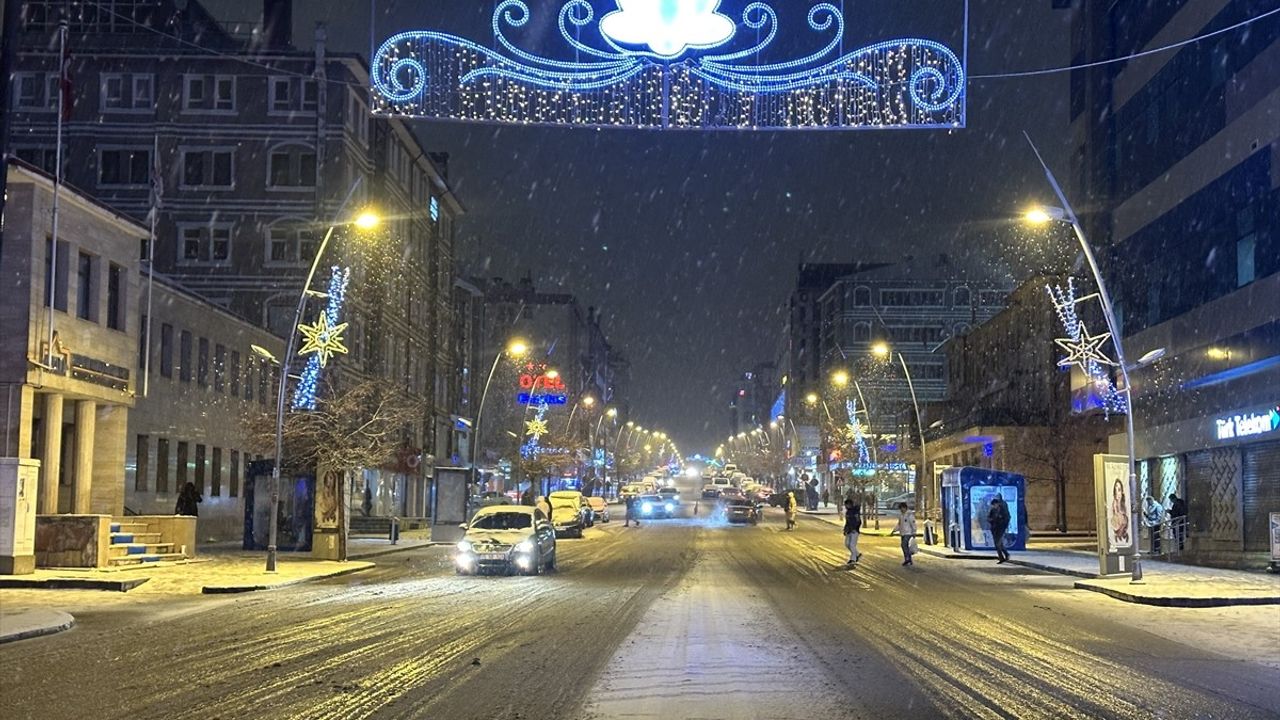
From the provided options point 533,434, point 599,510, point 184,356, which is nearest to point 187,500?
point 184,356

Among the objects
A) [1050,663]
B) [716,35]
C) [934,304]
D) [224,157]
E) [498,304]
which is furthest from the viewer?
[498,304]

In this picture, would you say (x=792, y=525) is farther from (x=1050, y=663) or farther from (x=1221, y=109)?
(x=1050, y=663)

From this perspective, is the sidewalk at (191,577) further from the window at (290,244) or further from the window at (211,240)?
the window at (211,240)

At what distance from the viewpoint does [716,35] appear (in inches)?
643

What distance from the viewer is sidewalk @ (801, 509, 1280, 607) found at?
23.0 metres

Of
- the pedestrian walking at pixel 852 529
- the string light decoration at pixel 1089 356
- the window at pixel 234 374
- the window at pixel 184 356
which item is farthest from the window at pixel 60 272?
the string light decoration at pixel 1089 356

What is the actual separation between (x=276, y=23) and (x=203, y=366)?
2450 cm

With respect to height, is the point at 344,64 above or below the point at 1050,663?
above

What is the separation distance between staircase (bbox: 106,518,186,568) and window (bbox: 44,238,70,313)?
222 inches

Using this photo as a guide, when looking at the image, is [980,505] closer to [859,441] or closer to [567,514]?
[567,514]

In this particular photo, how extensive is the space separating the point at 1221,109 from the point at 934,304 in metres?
96.2

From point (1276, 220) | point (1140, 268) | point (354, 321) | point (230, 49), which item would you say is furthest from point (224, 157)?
point (1276, 220)

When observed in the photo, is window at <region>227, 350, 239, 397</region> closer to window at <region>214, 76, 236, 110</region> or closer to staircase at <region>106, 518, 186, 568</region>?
staircase at <region>106, 518, 186, 568</region>

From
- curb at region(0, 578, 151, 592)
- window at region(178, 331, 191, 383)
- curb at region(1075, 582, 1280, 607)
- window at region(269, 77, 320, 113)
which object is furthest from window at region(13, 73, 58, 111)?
curb at region(1075, 582, 1280, 607)
